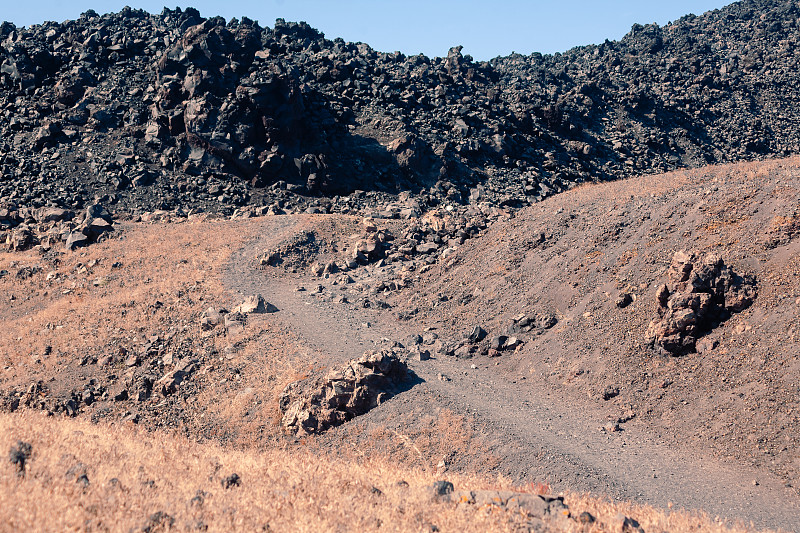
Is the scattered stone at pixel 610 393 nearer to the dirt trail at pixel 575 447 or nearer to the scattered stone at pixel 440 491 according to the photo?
the dirt trail at pixel 575 447

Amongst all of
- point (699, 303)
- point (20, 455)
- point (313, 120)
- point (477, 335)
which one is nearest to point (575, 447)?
point (699, 303)

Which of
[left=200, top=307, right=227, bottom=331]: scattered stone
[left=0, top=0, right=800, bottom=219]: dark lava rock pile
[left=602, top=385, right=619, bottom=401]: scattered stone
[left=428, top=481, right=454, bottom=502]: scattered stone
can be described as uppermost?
[left=0, top=0, right=800, bottom=219]: dark lava rock pile

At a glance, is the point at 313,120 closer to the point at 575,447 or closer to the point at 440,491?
the point at 575,447

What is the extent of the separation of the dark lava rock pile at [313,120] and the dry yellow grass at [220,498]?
3527 cm

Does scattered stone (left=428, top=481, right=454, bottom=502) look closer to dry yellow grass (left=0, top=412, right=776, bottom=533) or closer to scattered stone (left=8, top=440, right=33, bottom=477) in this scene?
dry yellow grass (left=0, top=412, right=776, bottom=533)

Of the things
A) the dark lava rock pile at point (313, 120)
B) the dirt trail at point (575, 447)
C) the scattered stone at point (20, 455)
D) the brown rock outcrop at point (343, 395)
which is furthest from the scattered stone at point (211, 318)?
the dark lava rock pile at point (313, 120)

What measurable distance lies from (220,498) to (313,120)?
48.9 m

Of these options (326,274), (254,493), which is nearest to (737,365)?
(254,493)

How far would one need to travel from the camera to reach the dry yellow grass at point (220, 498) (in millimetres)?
8672

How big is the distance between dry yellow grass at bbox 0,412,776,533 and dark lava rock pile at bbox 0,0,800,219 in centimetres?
3527

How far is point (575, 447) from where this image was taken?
1520 centimetres

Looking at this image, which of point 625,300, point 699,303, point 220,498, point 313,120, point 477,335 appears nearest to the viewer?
point 220,498

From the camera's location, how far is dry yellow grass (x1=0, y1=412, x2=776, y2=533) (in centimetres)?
867

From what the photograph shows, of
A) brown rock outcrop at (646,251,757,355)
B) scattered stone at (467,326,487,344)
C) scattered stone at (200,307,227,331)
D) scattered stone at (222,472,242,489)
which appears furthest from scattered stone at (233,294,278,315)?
brown rock outcrop at (646,251,757,355)
